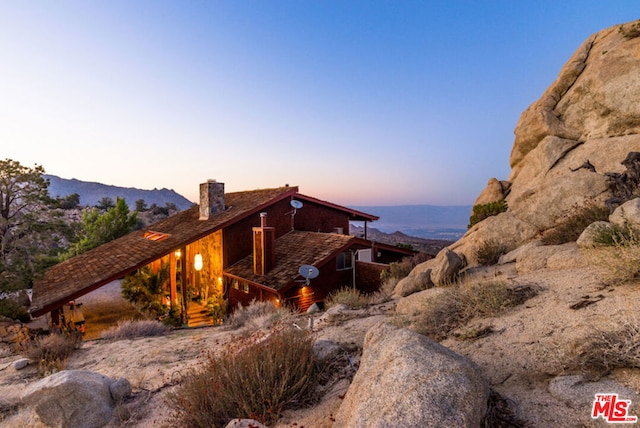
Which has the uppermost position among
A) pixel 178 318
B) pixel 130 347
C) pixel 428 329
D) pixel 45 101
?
pixel 45 101

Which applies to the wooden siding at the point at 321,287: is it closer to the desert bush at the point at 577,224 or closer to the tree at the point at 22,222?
the desert bush at the point at 577,224

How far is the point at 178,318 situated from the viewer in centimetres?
1351

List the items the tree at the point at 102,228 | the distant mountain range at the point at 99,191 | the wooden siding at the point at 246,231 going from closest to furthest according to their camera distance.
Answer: the wooden siding at the point at 246,231 → the tree at the point at 102,228 → the distant mountain range at the point at 99,191

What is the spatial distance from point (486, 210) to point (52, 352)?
14.2 m

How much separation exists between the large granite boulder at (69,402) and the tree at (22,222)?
10.8 meters

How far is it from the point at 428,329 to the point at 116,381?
5.02 metres

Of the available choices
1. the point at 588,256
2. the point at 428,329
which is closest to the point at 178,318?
the point at 428,329

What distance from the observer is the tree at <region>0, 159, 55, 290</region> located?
467 inches

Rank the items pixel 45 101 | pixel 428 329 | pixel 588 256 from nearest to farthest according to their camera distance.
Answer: pixel 428 329 < pixel 588 256 < pixel 45 101

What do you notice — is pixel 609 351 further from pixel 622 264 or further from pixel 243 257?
pixel 243 257

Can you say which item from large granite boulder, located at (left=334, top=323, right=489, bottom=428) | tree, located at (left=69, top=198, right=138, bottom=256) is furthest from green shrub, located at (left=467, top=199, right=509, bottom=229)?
tree, located at (left=69, top=198, right=138, bottom=256)

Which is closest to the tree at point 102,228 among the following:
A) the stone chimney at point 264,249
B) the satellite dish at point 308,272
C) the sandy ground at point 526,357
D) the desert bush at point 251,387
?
the stone chimney at point 264,249

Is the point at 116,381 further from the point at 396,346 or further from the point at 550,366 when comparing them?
the point at 550,366

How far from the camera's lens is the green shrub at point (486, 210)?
1107 centimetres
